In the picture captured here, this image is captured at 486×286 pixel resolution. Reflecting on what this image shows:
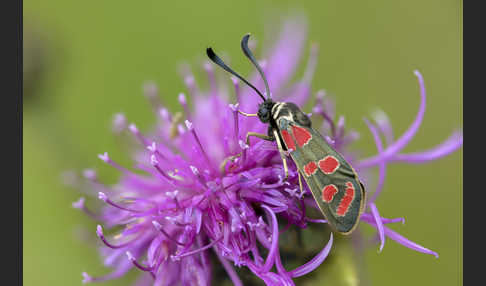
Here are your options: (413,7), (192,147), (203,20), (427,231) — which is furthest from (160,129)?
(413,7)

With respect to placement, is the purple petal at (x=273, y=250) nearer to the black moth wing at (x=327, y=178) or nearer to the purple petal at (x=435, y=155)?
the black moth wing at (x=327, y=178)

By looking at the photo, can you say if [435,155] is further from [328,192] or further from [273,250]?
[273,250]

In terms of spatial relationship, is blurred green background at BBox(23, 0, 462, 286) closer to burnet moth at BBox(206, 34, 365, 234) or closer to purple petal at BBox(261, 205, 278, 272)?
burnet moth at BBox(206, 34, 365, 234)

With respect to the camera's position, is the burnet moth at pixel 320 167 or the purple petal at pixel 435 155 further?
the purple petal at pixel 435 155

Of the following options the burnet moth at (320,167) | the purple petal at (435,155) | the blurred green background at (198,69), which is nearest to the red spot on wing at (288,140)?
the burnet moth at (320,167)

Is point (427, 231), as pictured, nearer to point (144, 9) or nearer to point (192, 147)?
point (192, 147)

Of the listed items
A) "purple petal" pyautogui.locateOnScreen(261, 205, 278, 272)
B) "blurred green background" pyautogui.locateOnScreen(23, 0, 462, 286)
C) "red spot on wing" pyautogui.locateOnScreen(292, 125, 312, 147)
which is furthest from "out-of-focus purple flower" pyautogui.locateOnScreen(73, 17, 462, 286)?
"blurred green background" pyautogui.locateOnScreen(23, 0, 462, 286)

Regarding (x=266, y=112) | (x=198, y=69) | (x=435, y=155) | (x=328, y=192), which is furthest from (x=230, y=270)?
(x=198, y=69)
